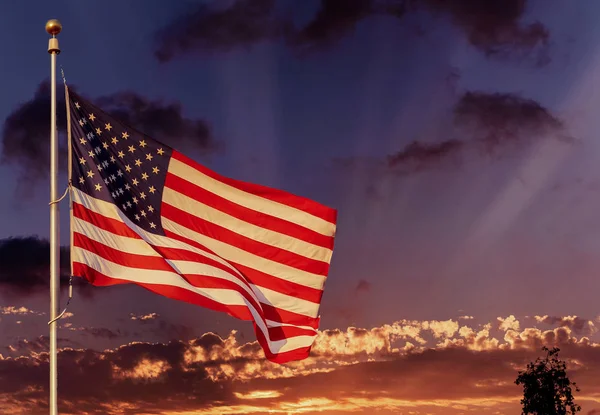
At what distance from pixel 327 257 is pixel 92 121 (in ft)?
22.9

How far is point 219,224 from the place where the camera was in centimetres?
2389

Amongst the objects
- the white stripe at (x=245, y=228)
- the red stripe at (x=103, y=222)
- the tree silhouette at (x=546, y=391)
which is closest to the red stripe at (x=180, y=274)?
the red stripe at (x=103, y=222)

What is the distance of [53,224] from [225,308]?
15.9 ft

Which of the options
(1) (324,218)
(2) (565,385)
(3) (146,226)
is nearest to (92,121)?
(3) (146,226)

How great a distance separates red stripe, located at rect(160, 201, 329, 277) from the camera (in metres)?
23.8

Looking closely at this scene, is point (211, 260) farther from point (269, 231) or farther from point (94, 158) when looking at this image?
point (94, 158)

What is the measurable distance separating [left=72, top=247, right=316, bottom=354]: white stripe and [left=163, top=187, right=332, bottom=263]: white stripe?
165cm

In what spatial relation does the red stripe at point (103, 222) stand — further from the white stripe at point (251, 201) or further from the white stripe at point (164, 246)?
the white stripe at point (251, 201)

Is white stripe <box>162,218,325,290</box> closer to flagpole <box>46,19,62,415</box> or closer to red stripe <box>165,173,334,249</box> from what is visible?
red stripe <box>165,173,334,249</box>

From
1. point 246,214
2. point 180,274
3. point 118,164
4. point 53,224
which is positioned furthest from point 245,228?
point 53,224

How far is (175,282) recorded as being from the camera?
23.3 meters

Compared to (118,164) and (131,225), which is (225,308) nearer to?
(131,225)

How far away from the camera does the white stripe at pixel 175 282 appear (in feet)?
73.5

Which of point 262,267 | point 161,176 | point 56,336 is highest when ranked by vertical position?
point 161,176
